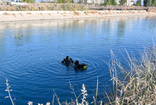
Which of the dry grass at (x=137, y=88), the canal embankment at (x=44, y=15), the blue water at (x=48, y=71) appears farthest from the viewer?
the canal embankment at (x=44, y=15)

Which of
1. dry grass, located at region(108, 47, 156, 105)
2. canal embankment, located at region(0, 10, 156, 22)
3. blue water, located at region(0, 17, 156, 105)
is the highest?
canal embankment, located at region(0, 10, 156, 22)

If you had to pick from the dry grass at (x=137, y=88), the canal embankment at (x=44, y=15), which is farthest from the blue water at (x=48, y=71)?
the canal embankment at (x=44, y=15)

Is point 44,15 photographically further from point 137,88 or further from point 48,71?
point 137,88

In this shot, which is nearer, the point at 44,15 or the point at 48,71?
the point at 48,71

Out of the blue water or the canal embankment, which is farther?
the canal embankment

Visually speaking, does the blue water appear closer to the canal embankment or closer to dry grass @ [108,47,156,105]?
dry grass @ [108,47,156,105]

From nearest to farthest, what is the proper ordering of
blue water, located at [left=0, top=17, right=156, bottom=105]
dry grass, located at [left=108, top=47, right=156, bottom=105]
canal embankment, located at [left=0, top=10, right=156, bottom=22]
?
dry grass, located at [left=108, top=47, right=156, bottom=105] < blue water, located at [left=0, top=17, right=156, bottom=105] < canal embankment, located at [left=0, top=10, right=156, bottom=22]

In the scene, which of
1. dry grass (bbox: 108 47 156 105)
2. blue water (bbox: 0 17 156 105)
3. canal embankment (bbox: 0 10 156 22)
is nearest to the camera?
dry grass (bbox: 108 47 156 105)

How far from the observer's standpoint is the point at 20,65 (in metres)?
10.4

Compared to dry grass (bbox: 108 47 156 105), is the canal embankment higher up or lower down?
higher up

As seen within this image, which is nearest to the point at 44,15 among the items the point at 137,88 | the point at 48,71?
the point at 48,71

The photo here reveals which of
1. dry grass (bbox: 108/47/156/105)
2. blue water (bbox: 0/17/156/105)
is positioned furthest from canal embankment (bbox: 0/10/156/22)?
dry grass (bbox: 108/47/156/105)

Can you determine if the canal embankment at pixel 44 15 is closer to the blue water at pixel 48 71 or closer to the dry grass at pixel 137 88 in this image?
the blue water at pixel 48 71

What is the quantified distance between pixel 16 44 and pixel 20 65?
5.88m
